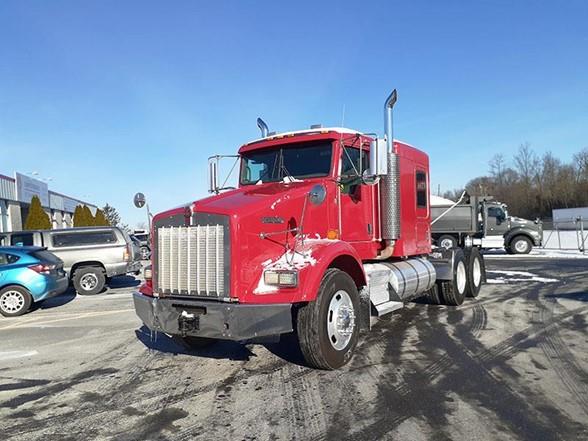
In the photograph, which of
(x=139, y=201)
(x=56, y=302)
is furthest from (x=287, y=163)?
(x=56, y=302)

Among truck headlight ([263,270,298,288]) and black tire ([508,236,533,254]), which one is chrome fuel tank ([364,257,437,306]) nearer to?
truck headlight ([263,270,298,288])

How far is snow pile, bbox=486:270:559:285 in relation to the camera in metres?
12.9

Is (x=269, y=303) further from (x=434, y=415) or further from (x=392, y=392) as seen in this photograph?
(x=434, y=415)

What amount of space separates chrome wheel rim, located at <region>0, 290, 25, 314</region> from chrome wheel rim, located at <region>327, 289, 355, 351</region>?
25.9ft

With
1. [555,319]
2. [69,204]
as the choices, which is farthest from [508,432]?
[69,204]

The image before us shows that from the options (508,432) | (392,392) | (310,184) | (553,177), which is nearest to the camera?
(508,432)

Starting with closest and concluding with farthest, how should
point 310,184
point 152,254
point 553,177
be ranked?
point 152,254
point 310,184
point 553,177

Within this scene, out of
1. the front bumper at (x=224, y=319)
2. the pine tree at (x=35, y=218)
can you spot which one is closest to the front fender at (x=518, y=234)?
the front bumper at (x=224, y=319)

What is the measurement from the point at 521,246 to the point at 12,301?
70.6ft

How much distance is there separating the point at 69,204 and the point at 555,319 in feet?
212

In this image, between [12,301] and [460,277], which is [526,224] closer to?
[460,277]

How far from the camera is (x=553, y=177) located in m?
75.9

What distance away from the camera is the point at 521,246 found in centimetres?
2345

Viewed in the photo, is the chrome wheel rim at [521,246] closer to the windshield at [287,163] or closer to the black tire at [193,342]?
the windshield at [287,163]
